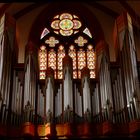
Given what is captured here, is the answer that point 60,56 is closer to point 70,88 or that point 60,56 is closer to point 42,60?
point 42,60

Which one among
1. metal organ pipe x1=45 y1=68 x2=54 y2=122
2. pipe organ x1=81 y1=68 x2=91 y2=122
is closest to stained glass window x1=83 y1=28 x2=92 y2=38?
pipe organ x1=81 y1=68 x2=91 y2=122

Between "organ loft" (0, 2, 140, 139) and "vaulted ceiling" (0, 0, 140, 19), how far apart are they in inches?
12.3

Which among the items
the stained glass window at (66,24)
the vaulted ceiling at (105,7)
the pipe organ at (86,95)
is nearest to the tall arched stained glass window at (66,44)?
the stained glass window at (66,24)

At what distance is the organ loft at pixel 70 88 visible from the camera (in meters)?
12.3

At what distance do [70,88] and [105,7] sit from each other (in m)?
4.56

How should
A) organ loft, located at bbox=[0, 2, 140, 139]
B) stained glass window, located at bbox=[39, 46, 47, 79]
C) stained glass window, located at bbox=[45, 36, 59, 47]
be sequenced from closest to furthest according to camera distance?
Result: organ loft, located at bbox=[0, 2, 140, 139] → stained glass window, located at bbox=[39, 46, 47, 79] → stained glass window, located at bbox=[45, 36, 59, 47]

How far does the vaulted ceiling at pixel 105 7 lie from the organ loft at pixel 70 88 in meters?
0.31

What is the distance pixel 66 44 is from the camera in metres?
15.7

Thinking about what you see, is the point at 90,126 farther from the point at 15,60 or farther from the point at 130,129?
the point at 15,60

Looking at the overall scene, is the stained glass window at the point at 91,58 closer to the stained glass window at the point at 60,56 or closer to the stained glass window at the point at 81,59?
the stained glass window at the point at 81,59

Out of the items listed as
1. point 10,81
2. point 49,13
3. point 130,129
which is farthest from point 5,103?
point 49,13

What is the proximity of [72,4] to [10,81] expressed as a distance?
16.0 feet

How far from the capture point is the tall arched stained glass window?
49.9ft

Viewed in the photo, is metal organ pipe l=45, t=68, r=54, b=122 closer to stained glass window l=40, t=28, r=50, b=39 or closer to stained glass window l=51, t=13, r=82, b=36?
stained glass window l=40, t=28, r=50, b=39
